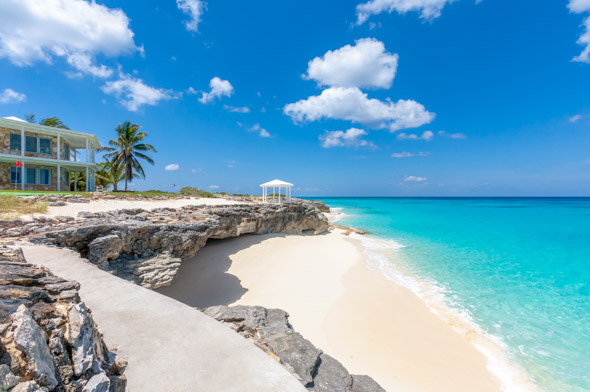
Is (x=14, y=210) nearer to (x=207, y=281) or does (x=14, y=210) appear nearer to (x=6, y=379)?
(x=207, y=281)

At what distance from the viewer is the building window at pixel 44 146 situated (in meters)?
20.6

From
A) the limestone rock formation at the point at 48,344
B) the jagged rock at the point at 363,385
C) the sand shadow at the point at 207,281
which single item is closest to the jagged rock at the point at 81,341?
the limestone rock formation at the point at 48,344

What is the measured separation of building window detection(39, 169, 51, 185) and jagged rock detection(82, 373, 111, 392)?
28.4m

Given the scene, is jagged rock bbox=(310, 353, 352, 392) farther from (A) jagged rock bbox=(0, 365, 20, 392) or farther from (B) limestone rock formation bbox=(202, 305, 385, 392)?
(A) jagged rock bbox=(0, 365, 20, 392)

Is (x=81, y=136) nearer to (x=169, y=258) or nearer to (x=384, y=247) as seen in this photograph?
(x=169, y=258)

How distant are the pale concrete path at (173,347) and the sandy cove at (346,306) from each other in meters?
4.60

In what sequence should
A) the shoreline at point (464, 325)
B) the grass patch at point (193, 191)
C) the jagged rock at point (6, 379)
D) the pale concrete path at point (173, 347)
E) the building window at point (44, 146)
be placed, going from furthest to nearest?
1. the grass patch at point (193, 191)
2. the building window at point (44, 146)
3. the shoreline at point (464, 325)
4. the pale concrete path at point (173, 347)
5. the jagged rock at point (6, 379)

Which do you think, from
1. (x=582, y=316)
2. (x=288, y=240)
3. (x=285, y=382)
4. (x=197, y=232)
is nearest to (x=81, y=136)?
(x=197, y=232)

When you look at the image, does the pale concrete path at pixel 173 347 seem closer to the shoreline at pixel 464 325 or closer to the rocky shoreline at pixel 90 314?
the rocky shoreline at pixel 90 314

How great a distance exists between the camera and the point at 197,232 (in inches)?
403

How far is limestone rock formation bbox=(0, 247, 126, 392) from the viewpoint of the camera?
1.46 metres

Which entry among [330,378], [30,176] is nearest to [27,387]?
[330,378]

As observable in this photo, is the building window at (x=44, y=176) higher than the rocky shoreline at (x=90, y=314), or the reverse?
the building window at (x=44, y=176)

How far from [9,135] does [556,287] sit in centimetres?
3901
